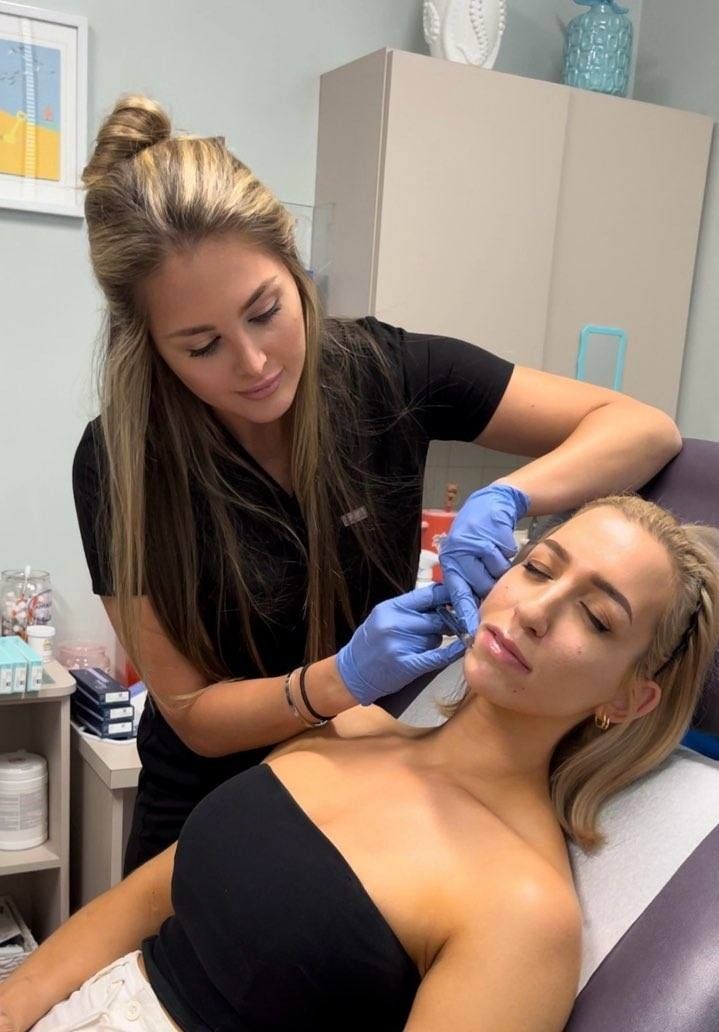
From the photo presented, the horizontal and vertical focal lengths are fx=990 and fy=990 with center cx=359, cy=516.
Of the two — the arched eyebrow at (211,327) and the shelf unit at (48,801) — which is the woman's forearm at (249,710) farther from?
the shelf unit at (48,801)

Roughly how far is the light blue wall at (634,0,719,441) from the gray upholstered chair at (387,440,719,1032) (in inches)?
68.6

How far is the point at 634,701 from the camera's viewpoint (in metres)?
1.22

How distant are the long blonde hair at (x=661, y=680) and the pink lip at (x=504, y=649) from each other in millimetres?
140

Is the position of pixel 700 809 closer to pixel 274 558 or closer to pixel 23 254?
pixel 274 558

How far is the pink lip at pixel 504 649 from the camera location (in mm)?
1187

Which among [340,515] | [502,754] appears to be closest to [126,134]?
[340,515]

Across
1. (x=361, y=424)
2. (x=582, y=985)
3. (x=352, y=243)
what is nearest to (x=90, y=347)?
(x=352, y=243)

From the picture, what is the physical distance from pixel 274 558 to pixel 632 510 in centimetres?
50

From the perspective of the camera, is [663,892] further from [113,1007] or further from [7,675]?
[7,675]

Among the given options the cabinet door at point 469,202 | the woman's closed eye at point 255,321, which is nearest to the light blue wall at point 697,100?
the cabinet door at point 469,202

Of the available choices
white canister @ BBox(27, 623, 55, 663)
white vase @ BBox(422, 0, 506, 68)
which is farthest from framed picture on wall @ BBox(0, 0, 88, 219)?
white canister @ BBox(27, 623, 55, 663)

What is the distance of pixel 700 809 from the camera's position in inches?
45.3

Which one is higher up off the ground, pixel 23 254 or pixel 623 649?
pixel 23 254

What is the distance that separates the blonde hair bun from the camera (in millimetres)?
1237
